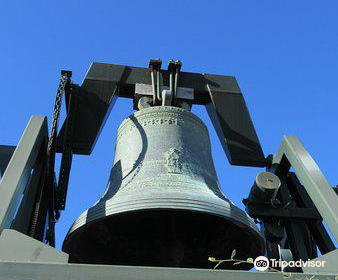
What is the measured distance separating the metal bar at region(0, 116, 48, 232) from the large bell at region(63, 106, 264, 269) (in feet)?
1.93

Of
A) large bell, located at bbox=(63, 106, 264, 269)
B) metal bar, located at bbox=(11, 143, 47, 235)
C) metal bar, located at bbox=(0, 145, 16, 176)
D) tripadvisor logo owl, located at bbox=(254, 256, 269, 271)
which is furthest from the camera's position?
metal bar, located at bbox=(0, 145, 16, 176)

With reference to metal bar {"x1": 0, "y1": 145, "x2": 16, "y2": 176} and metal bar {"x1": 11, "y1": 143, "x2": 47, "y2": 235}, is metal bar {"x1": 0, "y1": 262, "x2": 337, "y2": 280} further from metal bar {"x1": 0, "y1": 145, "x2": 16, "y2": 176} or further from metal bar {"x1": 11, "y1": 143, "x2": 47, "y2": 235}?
metal bar {"x1": 0, "y1": 145, "x2": 16, "y2": 176}

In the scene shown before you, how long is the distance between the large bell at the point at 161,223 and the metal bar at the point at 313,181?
548 millimetres

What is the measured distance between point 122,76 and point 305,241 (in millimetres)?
2717

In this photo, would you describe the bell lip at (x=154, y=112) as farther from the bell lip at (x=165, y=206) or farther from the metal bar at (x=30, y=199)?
the bell lip at (x=165, y=206)

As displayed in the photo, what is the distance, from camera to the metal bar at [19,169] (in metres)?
3.28

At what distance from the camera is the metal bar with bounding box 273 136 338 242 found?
379cm

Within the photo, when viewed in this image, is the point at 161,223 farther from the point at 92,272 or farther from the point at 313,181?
the point at 92,272

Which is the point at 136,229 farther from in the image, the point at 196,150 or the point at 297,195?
the point at 297,195

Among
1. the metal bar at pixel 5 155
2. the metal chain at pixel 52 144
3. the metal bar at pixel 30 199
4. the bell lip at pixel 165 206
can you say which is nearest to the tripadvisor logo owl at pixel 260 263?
the bell lip at pixel 165 206

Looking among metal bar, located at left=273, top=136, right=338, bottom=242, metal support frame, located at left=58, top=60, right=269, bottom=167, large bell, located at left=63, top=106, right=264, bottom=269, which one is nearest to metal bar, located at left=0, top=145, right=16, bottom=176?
metal support frame, located at left=58, top=60, right=269, bottom=167

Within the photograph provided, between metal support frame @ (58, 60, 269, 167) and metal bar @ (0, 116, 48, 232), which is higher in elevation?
metal support frame @ (58, 60, 269, 167)

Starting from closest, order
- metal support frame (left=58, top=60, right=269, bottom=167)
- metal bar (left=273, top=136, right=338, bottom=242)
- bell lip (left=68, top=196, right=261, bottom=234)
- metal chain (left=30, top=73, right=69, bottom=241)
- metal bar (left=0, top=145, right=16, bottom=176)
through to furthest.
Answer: bell lip (left=68, top=196, right=261, bottom=234), metal bar (left=273, top=136, right=338, bottom=242), metal chain (left=30, top=73, right=69, bottom=241), metal bar (left=0, top=145, right=16, bottom=176), metal support frame (left=58, top=60, right=269, bottom=167)

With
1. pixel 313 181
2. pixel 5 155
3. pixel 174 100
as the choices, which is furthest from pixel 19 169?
pixel 174 100
